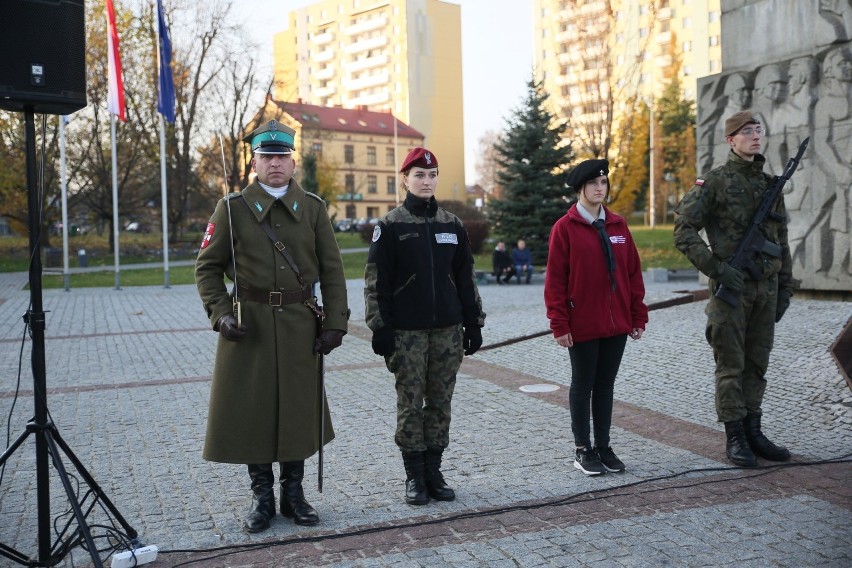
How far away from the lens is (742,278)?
5.62 m

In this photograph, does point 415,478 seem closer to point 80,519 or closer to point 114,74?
point 80,519

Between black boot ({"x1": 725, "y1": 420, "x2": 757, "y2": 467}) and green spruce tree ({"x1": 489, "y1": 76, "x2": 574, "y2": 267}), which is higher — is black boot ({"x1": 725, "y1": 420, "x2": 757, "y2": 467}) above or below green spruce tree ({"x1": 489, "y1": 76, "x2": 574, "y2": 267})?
below

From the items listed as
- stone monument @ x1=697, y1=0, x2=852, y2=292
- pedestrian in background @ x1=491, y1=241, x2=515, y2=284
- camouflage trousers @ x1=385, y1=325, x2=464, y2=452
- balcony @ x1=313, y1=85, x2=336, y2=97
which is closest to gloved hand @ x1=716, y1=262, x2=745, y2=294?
camouflage trousers @ x1=385, y1=325, x2=464, y2=452

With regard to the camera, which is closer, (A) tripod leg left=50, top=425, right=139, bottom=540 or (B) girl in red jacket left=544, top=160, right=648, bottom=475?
(A) tripod leg left=50, top=425, right=139, bottom=540

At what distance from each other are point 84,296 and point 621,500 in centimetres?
2082

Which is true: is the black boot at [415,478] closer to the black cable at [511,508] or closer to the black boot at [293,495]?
the black cable at [511,508]

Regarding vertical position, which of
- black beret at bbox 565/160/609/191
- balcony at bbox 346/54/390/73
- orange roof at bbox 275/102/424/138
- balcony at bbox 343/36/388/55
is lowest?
black beret at bbox 565/160/609/191

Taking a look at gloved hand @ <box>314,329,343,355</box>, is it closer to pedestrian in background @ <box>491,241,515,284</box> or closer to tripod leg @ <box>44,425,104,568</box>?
tripod leg @ <box>44,425,104,568</box>

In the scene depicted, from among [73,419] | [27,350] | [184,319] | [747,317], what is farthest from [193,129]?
[747,317]

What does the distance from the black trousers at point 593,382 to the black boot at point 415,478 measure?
1.13 m

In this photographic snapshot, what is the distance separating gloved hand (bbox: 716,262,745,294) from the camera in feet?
18.3

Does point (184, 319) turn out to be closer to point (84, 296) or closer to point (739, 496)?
point (84, 296)

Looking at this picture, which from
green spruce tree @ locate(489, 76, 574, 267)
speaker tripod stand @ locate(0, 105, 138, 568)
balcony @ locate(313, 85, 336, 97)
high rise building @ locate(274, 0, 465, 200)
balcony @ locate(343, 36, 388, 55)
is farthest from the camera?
balcony @ locate(313, 85, 336, 97)

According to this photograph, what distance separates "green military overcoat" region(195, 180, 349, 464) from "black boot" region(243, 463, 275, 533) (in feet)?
0.59
